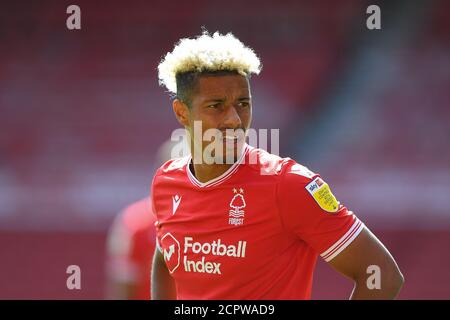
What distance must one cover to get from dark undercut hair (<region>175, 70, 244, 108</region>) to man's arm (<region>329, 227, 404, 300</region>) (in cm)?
87

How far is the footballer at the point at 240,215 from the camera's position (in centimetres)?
292

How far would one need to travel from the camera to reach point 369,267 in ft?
9.52

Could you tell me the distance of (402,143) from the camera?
10.6 metres

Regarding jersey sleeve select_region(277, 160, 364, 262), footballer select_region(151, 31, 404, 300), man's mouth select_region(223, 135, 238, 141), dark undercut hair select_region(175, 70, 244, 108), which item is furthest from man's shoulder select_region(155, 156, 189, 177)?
jersey sleeve select_region(277, 160, 364, 262)

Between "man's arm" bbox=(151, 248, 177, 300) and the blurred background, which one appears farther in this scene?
the blurred background

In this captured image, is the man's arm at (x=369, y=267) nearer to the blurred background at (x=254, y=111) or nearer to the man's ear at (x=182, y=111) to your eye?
the man's ear at (x=182, y=111)

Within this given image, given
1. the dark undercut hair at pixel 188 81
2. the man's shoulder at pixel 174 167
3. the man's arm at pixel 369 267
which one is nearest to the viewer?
the man's arm at pixel 369 267

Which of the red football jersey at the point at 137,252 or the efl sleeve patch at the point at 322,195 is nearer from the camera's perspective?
the efl sleeve patch at the point at 322,195

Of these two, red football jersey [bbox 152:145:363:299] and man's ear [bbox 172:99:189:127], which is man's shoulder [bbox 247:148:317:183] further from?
man's ear [bbox 172:99:189:127]

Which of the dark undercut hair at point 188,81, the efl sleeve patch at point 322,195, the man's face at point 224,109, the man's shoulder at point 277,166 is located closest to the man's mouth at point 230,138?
the man's face at point 224,109

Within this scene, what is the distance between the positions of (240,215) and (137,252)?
4.53ft

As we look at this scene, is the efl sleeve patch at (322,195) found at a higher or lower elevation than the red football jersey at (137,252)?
higher

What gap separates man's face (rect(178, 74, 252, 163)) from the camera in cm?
310
